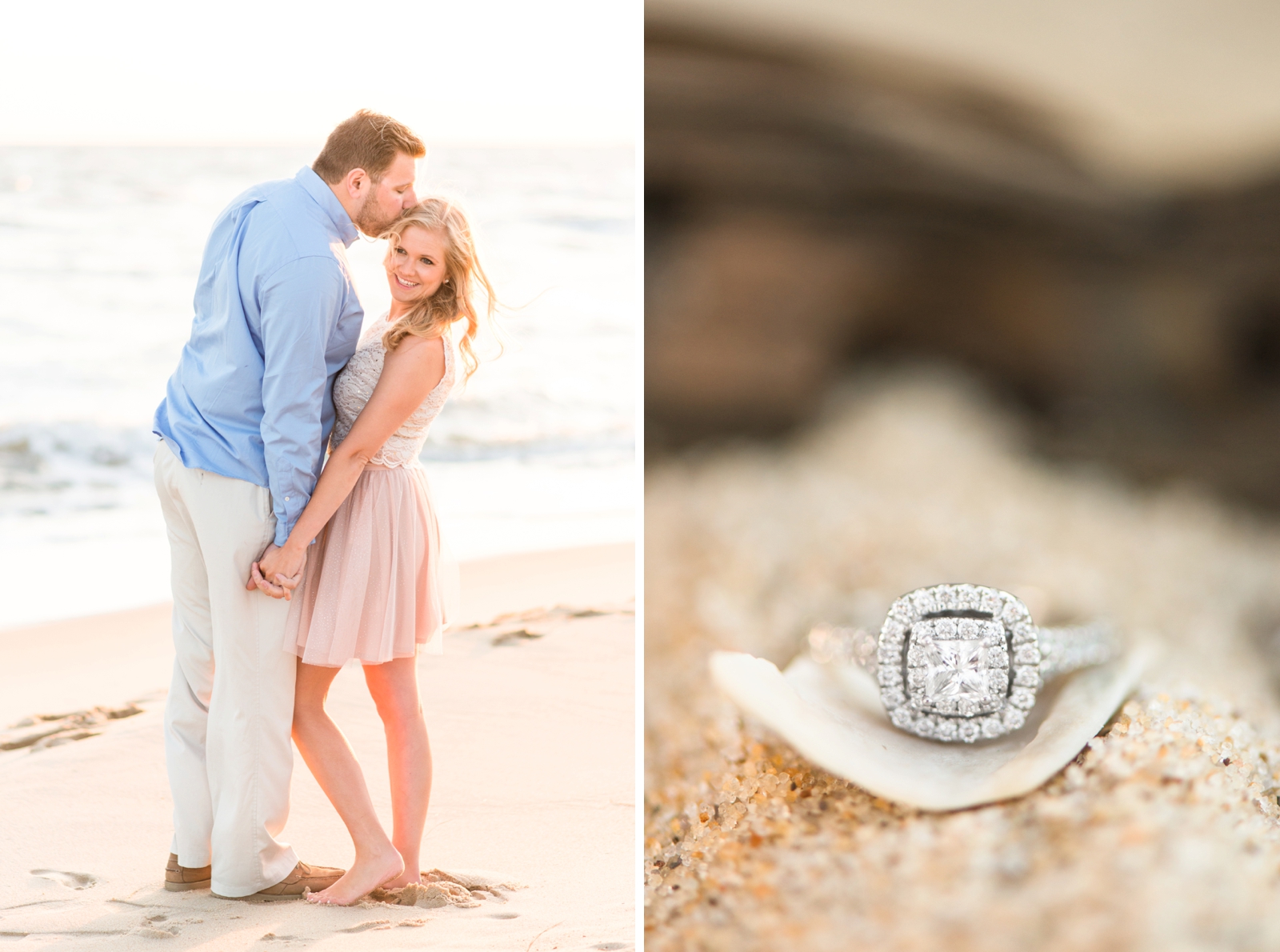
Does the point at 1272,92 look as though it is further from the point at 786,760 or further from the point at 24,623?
the point at 24,623

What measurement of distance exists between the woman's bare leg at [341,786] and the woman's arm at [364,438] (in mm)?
140

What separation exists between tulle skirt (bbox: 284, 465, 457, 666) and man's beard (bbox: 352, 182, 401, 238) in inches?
9.7

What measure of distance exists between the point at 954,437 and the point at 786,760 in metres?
0.73

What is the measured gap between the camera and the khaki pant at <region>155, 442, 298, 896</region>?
2.93ft

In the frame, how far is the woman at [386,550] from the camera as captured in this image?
88 cm

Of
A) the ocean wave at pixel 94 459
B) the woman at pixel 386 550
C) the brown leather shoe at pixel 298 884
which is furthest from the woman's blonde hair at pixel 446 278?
the ocean wave at pixel 94 459

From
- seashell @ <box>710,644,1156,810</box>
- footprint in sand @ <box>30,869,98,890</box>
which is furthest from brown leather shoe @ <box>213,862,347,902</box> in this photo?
seashell @ <box>710,644,1156,810</box>

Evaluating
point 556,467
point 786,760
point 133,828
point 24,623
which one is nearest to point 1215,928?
point 786,760

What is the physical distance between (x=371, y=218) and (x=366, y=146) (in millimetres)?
70

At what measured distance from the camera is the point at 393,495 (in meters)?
0.94

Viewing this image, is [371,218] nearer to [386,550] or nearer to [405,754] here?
[386,550]

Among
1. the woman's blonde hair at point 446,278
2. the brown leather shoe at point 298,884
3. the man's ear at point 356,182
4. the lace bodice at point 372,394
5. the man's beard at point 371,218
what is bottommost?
the brown leather shoe at point 298,884

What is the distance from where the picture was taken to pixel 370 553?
92 centimetres

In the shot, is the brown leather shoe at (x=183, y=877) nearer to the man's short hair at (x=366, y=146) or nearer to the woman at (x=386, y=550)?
the woman at (x=386, y=550)
